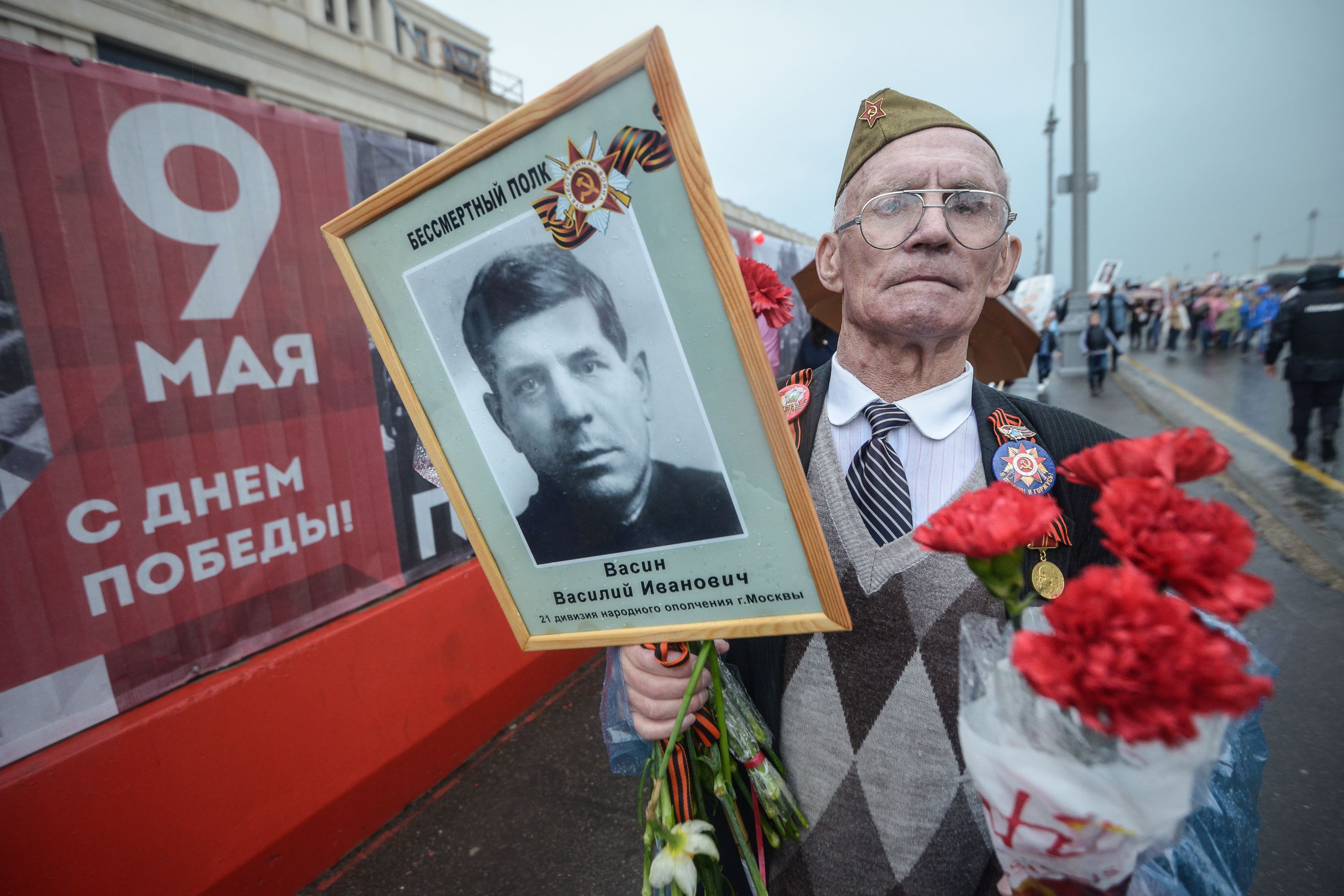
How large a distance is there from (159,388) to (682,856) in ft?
7.68

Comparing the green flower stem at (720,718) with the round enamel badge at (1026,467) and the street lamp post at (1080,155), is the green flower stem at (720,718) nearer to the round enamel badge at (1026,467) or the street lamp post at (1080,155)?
the round enamel badge at (1026,467)

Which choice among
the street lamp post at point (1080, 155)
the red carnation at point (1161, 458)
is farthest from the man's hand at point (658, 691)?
the street lamp post at point (1080, 155)

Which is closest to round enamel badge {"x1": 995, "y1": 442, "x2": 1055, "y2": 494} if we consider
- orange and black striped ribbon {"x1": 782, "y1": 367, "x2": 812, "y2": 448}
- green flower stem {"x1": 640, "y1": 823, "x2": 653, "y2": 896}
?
orange and black striped ribbon {"x1": 782, "y1": 367, "x2": 812, "y2": 448}

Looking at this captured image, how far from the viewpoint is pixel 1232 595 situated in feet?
1.90

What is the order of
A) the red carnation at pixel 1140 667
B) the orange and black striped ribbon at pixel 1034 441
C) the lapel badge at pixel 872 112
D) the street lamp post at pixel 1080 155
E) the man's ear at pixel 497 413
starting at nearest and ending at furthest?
the red carnation at pixel 1140 667 → the man's ear at pixel 497 413 → the orange and black striped ribbon at pixel 1034 441 → the lapel badge at pixel 872 112 → the street lamp post at pixel 1080 155

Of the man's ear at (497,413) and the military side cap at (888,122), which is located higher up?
the military side cap at (888,122)

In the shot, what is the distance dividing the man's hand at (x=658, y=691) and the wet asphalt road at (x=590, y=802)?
1.69 meters

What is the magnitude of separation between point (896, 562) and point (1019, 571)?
0.48 meters

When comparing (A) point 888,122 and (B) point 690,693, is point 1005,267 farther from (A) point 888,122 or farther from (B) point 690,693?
(B) point 690,693

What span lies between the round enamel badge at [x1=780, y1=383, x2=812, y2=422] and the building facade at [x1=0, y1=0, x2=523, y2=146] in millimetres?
10925

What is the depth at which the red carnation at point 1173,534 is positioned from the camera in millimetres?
587

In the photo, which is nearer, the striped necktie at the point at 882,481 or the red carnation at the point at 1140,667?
the red carnation at the point at 1140,667

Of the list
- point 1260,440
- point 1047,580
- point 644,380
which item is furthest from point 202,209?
point 1260,440

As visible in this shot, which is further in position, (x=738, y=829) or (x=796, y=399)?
(x=796, y=399)
